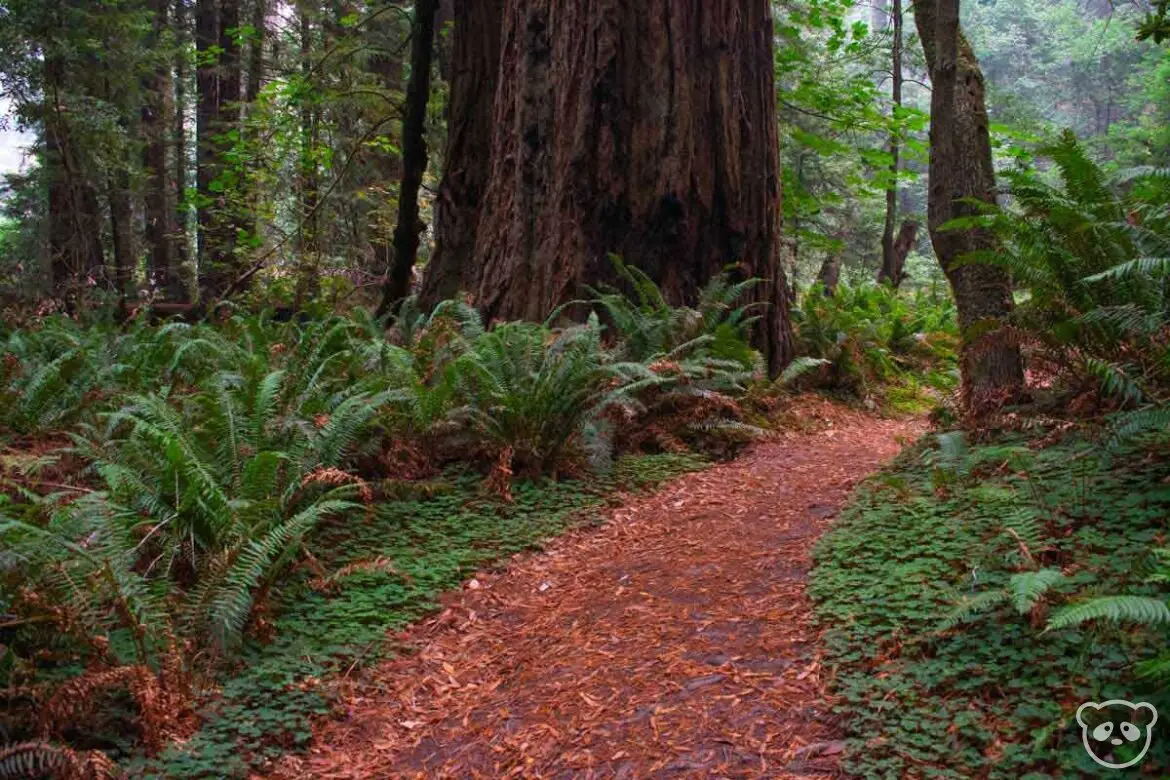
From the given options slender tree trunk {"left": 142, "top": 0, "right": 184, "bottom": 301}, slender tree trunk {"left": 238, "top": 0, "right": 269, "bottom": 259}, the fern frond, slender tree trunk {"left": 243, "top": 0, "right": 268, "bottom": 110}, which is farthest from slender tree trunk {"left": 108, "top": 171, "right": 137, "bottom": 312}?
the fern frond

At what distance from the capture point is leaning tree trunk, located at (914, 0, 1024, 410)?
4.95 meters

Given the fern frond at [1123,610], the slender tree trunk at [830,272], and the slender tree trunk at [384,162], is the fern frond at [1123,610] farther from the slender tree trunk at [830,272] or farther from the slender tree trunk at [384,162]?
the slender tree trunk at [830,272]

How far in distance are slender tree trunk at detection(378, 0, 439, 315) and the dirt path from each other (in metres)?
5.37

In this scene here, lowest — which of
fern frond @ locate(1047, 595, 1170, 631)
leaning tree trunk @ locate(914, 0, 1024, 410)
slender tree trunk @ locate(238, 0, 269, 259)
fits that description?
fern frond @ locate(1047, 595, 1170, 631)

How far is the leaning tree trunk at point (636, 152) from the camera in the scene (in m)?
6.73

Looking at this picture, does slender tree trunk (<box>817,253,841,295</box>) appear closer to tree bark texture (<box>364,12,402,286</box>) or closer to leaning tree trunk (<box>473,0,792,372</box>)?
tree bark texture (<box>364,12,402,286</box>)

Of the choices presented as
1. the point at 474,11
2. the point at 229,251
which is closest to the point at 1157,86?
the point at 474,11

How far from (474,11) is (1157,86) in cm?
2276

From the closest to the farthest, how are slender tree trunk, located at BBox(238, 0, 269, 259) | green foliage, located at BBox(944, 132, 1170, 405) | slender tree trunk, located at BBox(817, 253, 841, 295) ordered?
green foliage, located at BBox(944, 132, 1170, 405), slender tree trunk, located at BBox(238, 0, 269, 259), slender tree trunk, located at BBox(817, 253, 841, 295)

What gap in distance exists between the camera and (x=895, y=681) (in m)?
2.40

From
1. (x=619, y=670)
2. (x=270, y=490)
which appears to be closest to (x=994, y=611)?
(x=619, y=670)

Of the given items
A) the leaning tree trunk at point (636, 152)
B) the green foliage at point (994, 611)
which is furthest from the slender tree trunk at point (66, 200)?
the green foliage at point (994, 611)

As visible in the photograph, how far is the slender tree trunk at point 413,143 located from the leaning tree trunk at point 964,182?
17.2 ft

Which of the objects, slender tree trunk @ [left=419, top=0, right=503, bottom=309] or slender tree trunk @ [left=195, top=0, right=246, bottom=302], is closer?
slender tree trunk @ [left=419, top=0, right=503, bottom=309]
